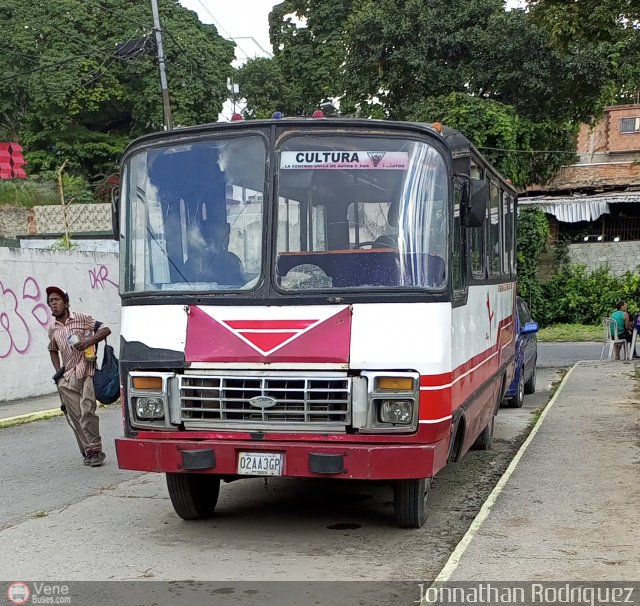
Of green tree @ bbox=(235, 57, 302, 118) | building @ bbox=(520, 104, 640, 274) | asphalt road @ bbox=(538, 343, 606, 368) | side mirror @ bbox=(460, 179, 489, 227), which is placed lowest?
asphalt road @ bbox=(538, 343, 606, 368)

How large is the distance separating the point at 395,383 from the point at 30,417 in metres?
8.62

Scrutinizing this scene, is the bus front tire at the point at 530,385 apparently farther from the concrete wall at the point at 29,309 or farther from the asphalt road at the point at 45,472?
the concrete wall at the point at 29,309

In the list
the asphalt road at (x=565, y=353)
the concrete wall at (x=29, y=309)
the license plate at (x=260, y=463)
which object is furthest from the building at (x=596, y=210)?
the license plate at (x=260, y=463)

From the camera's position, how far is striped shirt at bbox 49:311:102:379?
8.85 meters

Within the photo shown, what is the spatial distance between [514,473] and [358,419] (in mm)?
2939

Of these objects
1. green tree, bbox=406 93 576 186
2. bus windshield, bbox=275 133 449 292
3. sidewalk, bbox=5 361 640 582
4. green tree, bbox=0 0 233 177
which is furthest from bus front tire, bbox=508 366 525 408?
green tree, bbox=0 0 233 177

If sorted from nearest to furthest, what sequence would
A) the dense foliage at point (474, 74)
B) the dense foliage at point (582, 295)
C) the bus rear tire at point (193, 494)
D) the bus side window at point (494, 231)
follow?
the bus rear tire at point (193, 494) → the bus side window at point (494, 231) → the dense foliage at point (474, 74) → the dense foliage at point (582, 295)

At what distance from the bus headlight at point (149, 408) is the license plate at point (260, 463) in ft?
2.02

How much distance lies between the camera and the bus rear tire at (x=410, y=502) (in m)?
6.36

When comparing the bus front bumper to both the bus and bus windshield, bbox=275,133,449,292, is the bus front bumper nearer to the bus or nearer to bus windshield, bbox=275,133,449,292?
the bus

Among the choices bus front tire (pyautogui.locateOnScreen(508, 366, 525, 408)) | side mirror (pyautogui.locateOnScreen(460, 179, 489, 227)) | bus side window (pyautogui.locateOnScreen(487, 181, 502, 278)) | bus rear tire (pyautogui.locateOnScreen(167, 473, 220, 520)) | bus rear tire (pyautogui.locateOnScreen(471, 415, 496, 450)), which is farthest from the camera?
bus front tire (pyautogui.locateOnScreen(508, 366, 525, 408))

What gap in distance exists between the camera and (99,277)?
56.6 ft

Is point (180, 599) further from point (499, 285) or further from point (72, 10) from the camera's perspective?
point (72, 10)

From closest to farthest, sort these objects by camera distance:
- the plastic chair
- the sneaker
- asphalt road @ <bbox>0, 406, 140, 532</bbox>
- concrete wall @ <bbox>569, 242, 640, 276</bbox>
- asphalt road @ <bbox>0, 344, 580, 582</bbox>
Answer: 1. asphalt road @ <bbox>0, 344, 580, 582</bbox>
2. asphalt road @ <bbox>0, 406, 140, 532</bbox>
3. the sneaker
4. the plastic chair
5. concrete wall @ <bbox>569, 242, 640, 276</bbox>
